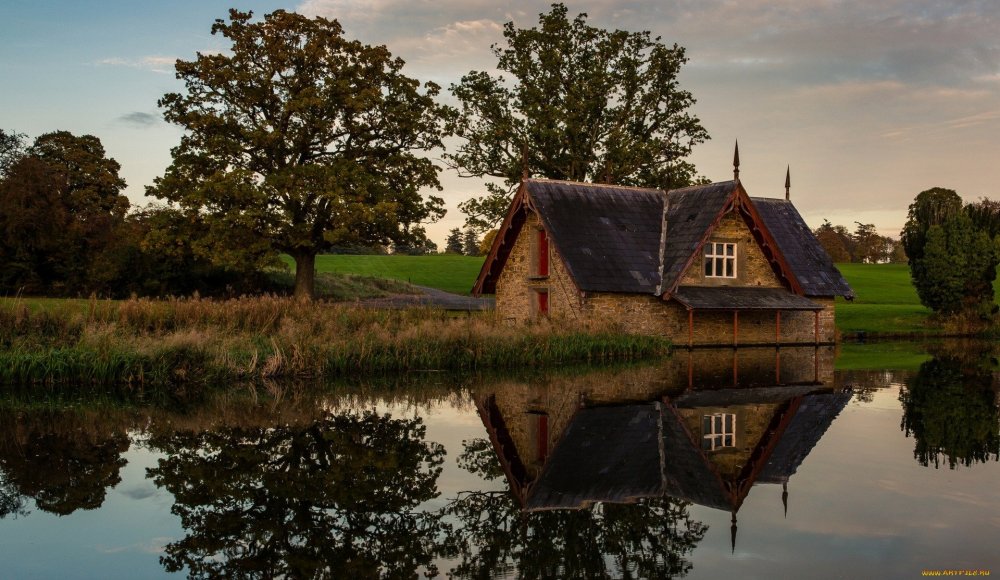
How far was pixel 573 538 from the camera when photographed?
23.1ft

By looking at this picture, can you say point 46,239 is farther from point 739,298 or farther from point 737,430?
point 737,430

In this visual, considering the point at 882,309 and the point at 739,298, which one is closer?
the point at 739,298

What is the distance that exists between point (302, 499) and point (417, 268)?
6851cm

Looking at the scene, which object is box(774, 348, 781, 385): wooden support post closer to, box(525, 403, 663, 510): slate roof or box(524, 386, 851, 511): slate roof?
box(524, 386, 851, 511): slate roof

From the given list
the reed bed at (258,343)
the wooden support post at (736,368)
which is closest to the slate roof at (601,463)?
the wooden support post at (736,368)

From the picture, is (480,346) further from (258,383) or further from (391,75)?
(391,75)

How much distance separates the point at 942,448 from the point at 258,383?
467 inches

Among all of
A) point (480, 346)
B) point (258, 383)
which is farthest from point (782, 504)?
point (480, 346)

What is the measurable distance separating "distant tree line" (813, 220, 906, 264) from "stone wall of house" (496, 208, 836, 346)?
251ft

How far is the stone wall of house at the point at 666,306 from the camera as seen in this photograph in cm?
2903

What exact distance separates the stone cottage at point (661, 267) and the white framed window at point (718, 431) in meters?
14.3

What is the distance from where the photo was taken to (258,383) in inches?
680

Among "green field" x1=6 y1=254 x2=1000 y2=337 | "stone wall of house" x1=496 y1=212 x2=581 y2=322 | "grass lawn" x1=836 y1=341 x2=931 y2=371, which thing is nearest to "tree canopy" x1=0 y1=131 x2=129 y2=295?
"green field" x1=6 y1=254 x2=1000 y2=337

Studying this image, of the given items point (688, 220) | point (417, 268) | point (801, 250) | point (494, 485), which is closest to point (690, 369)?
point (688, 220)
